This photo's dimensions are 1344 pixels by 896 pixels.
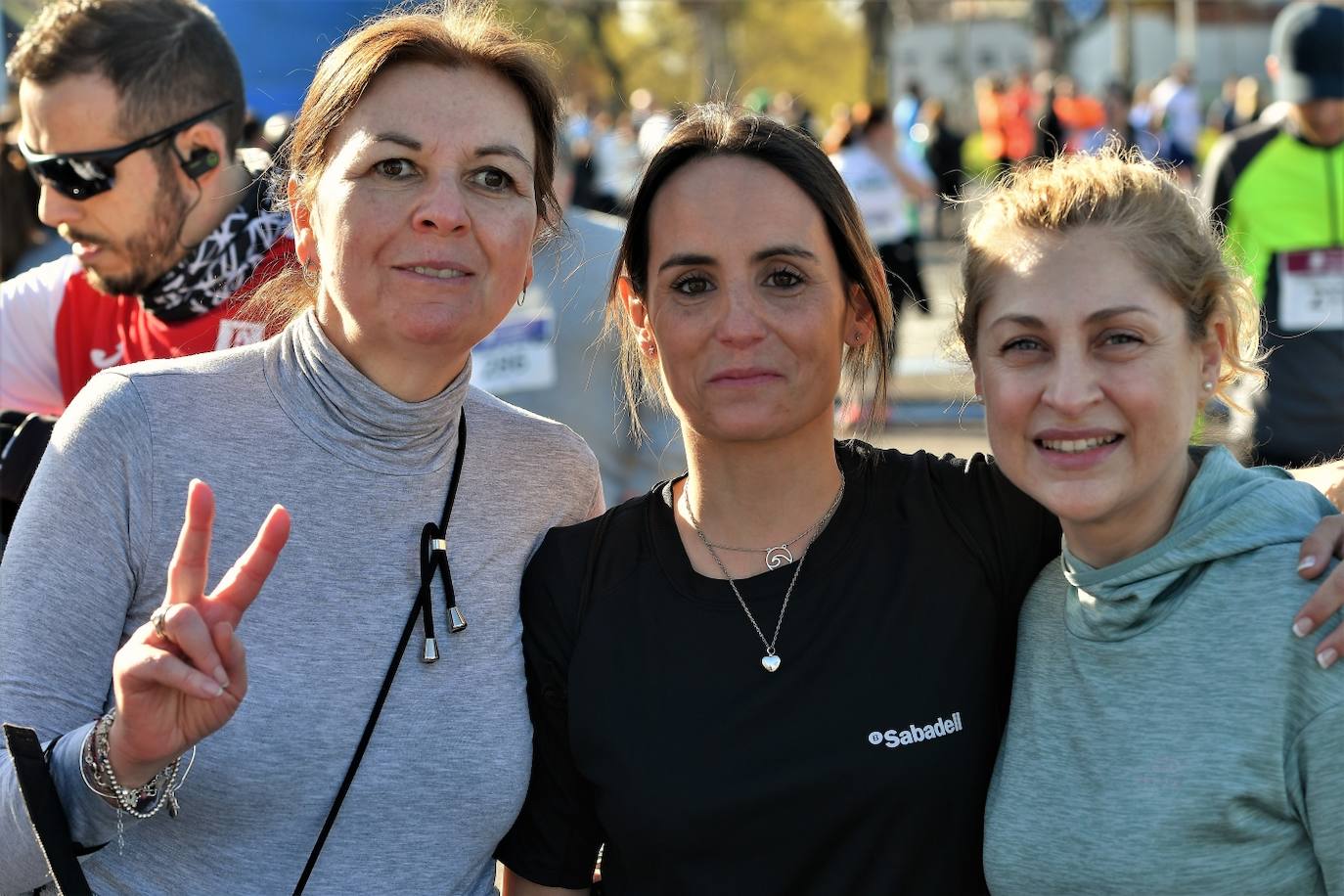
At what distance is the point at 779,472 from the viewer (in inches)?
103

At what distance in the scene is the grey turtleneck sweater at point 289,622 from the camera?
2.21m

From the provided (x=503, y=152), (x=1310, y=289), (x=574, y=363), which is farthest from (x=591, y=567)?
(x=1310, y=289)

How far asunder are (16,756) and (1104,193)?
1.82 meters

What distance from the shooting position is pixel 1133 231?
91.7 inches

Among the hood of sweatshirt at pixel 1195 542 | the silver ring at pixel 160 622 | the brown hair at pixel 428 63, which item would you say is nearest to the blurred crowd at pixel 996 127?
the brown hair at pixel 428 63

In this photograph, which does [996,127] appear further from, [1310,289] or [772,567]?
[772,567]

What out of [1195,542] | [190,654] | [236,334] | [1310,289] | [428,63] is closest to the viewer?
[190,654]

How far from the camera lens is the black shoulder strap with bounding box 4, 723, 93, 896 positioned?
6.73 ft

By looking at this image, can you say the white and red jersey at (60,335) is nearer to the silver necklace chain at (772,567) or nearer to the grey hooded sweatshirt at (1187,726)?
the silver necklace chain at (772,567)

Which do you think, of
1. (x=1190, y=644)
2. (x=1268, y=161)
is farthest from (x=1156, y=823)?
(x=1268, y=161)

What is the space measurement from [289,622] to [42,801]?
45 cm

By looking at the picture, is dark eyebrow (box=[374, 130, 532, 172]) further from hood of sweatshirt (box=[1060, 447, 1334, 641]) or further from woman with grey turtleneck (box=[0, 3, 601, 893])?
hood of sweatshirt (box=[1060, 447, 1334, 641])

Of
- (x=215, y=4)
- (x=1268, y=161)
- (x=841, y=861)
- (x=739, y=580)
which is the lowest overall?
(x=841, y=861)

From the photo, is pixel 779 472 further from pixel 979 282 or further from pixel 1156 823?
pixel 1156 823
